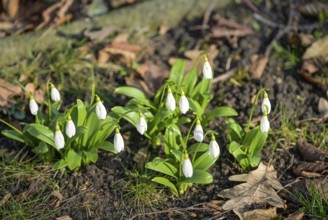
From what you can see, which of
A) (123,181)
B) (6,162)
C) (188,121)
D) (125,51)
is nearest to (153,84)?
(125,51)

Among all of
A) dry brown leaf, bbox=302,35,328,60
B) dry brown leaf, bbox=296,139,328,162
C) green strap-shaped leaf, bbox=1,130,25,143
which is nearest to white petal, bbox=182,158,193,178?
dry brown leaf, bbox=296,139,328,162

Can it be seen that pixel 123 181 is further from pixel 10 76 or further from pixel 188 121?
pixel 10 76

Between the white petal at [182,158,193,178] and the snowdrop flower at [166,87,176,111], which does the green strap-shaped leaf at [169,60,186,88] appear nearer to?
the snowdrop flower at [166,87,176,111]

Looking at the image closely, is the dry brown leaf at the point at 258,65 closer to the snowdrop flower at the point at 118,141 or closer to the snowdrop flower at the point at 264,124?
the snowdrop flower at the point at 264,124

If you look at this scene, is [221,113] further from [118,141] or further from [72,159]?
[72,159]

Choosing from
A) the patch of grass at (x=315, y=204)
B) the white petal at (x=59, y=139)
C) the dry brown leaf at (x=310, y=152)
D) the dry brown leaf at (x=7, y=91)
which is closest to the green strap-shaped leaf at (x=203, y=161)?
the patch of grass at (x=315, y=204)

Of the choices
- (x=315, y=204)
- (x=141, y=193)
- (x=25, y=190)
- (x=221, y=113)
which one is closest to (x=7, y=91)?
(x=25, y=190)
